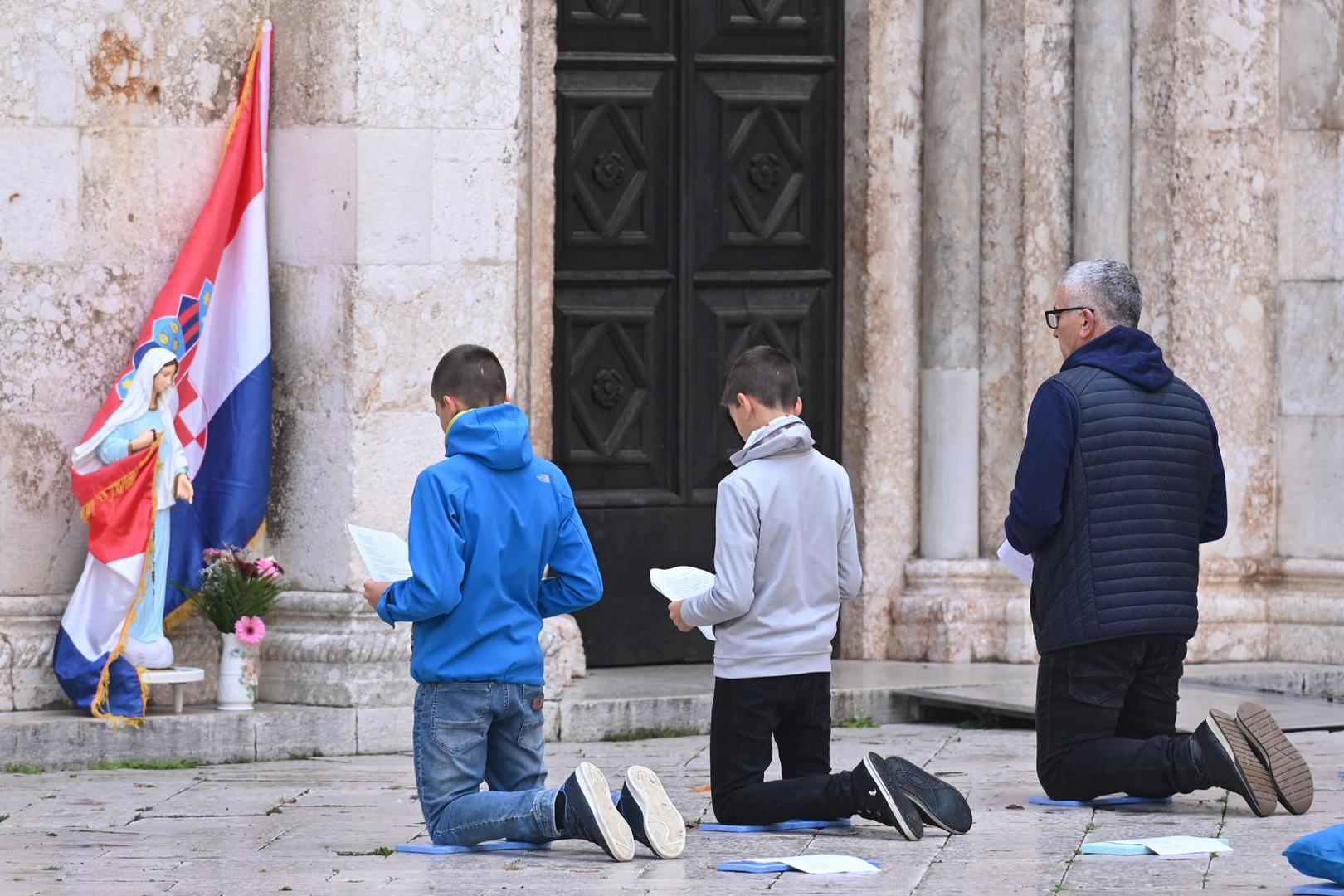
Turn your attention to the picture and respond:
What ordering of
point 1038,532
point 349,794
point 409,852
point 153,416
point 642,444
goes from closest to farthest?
point 409,852
point 1038,532
point 349,794
point 153,416
point 642,444

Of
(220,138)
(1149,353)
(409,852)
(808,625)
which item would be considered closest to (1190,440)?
(1149,353)

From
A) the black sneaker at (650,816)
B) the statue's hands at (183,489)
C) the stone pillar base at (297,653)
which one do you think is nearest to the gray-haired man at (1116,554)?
the black sneaker at (650,816)

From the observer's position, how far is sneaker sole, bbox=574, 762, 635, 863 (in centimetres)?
608

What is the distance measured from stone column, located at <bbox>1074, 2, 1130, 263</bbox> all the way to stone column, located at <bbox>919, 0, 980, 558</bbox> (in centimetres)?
45

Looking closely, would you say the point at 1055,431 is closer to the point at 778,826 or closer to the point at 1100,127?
the point at 778,826

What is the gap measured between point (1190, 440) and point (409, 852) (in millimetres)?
2588

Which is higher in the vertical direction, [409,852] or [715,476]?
[715,476]

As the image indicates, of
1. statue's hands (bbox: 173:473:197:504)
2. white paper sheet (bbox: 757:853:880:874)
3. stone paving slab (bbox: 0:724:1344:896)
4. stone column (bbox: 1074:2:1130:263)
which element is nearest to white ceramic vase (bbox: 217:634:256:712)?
stone paving slab (bbox: 0:724:1344:896)

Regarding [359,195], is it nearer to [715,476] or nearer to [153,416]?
[153,416]

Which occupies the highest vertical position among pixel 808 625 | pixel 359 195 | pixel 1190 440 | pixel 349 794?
pixel 359 195

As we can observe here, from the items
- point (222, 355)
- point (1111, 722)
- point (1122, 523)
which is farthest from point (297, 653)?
point (1122, 523)

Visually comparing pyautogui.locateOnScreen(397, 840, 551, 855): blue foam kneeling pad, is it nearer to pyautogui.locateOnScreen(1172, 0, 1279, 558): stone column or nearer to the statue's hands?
the statue's hands

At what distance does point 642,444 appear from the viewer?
406 inches

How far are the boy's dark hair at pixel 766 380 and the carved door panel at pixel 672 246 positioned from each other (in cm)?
352
